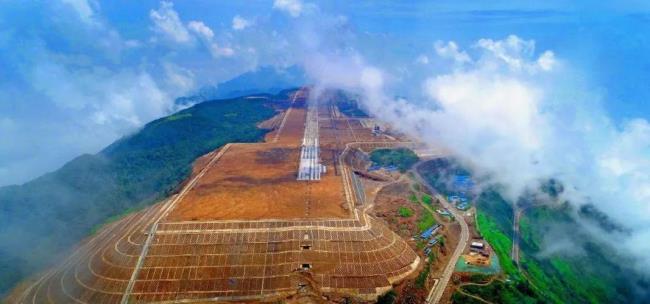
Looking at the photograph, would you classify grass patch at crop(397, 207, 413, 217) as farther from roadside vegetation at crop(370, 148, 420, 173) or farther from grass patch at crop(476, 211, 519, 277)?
roadside vegetation at crop(370, 148, 420, 173)

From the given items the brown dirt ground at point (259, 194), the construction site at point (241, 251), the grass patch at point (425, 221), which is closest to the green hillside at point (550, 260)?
the grass patch at point (425, 221)

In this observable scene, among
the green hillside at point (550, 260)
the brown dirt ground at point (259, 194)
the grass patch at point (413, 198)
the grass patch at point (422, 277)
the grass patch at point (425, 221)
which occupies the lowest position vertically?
the green hillside at point (550, 260)

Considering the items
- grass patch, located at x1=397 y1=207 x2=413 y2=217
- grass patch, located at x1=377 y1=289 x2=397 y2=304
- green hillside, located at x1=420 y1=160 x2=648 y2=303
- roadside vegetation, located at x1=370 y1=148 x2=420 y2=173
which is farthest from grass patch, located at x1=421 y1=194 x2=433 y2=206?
grass patch, located at x1=377 y1=289 x2=397 y2=304

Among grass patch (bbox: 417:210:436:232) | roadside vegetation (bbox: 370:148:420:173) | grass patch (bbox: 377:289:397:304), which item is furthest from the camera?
roadside vegetation (bbox: 370:148:420:173)

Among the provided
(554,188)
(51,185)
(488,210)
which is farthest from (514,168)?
(51,185)

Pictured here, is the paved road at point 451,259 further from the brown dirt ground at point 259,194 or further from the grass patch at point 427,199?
the brown dirt ground at point 259,194

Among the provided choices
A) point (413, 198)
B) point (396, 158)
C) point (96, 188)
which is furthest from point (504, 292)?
point (96, 188)
